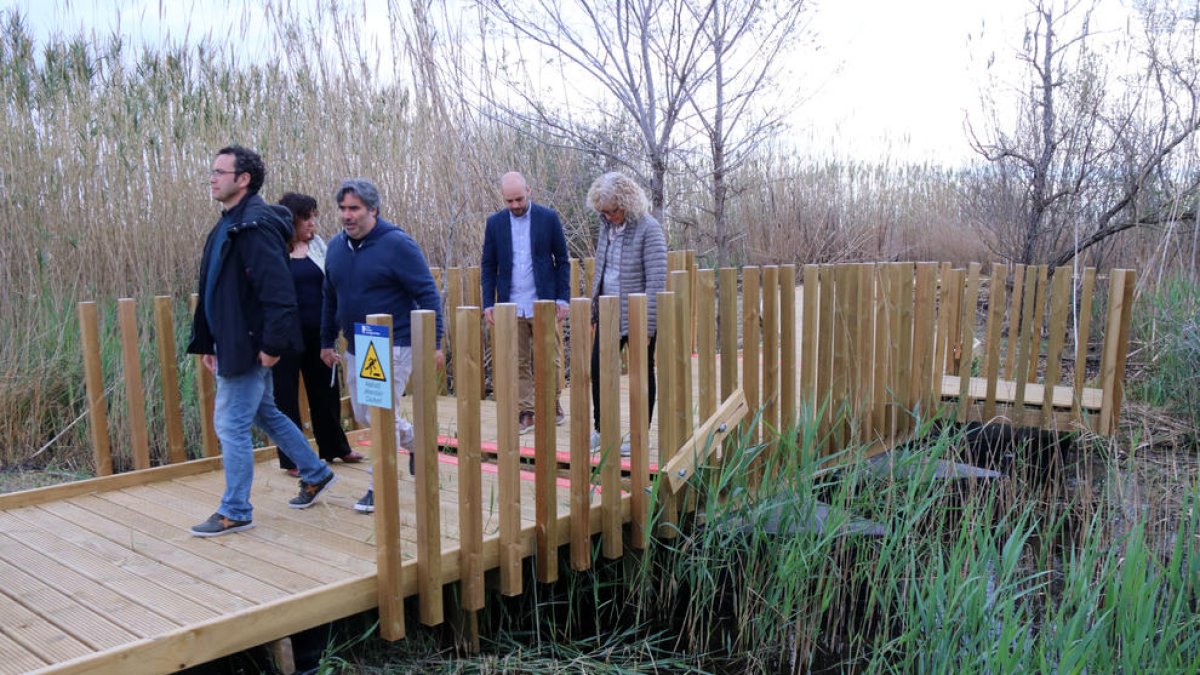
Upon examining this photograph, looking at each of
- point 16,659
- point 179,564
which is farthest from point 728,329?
point 16,659

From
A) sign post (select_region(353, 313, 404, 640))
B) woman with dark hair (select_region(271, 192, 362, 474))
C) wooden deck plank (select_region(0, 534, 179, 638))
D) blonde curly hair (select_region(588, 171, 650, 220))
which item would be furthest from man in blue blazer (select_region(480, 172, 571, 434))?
wooden deck plank (select_region(0, 534, 179, 638))

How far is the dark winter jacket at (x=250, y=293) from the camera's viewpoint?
3.65m

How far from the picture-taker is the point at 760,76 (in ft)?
25.3

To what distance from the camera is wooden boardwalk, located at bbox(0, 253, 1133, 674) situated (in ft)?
9.89

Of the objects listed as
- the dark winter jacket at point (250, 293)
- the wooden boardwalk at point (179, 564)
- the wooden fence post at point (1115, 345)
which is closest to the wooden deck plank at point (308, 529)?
the wooden boardwalk at point (179, 564)

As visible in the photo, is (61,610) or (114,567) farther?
(114,567)

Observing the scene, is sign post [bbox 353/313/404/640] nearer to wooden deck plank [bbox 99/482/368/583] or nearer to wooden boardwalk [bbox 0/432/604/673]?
wooden boardwalk [bbox 0/432/604/673]

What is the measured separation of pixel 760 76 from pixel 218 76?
4163 mm

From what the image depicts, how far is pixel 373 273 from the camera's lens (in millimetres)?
4148

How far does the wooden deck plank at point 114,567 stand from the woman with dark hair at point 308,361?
1.06 meters

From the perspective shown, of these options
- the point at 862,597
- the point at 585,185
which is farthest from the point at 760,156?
the point at 862,597

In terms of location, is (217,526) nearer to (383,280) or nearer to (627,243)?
(383,280)

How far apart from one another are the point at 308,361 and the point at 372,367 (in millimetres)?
1819

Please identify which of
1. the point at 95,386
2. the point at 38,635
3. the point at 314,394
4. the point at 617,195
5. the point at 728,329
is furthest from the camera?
the point at 617,195
